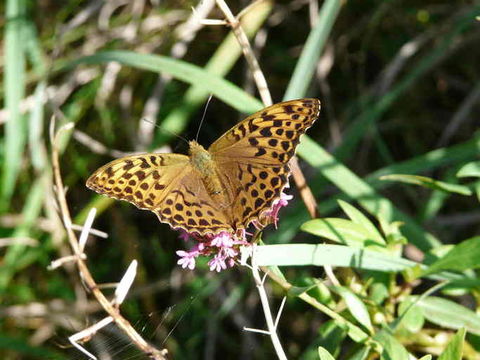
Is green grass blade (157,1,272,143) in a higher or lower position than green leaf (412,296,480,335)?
higher

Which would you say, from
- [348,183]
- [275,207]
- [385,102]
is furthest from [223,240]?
[385,102]

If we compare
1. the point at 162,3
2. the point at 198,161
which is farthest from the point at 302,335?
the point at 162,3

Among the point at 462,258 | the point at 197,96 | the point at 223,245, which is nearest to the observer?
the point at 223,245

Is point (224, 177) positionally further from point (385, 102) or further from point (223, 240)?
point (385, 102)

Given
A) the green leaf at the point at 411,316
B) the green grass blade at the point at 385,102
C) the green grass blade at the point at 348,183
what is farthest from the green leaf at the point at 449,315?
the green grass blade at the point at 385,102

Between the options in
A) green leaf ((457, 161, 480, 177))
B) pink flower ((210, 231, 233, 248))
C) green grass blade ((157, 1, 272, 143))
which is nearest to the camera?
pink flower ((210, 231, 233, 248))

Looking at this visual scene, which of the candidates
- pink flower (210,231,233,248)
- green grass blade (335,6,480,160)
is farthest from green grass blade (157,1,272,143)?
pink flower (210,231,233,248)

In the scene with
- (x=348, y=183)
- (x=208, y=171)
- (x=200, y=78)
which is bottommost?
(x=348, y=183)

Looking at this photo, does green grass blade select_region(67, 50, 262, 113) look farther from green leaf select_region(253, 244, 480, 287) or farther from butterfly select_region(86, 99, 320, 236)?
green leaf select_region(253, 244, 480, 287)
